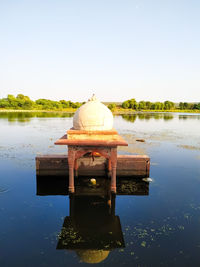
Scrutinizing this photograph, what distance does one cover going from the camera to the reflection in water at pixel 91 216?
705 centimetres

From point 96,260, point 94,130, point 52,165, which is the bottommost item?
point 96,260

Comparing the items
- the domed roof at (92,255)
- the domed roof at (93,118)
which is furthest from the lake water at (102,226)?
the domed roof at (93,118)

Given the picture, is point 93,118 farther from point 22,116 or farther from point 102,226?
point 22,116

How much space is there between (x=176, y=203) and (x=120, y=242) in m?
4.36

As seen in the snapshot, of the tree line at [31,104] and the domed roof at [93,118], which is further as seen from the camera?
the tree line at [31,104]

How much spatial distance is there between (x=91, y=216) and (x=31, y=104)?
110 m

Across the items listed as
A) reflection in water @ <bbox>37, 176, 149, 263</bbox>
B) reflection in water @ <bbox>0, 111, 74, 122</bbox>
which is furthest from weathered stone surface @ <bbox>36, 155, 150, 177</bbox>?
reflection in water @ <bbox>0, 111, 74, 122</bbox>

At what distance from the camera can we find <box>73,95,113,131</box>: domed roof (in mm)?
11008

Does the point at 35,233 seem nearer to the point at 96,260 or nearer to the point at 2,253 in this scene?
the point at 2,253

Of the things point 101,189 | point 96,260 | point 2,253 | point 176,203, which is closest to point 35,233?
point 2,253

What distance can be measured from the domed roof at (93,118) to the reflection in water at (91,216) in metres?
3.69

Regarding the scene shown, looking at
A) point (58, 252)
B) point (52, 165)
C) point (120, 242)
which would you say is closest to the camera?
point (58, 252)

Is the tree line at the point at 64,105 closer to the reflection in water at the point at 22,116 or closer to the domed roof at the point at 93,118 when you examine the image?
the reflection in water at the point at 22,116

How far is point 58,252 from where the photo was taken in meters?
6.76
